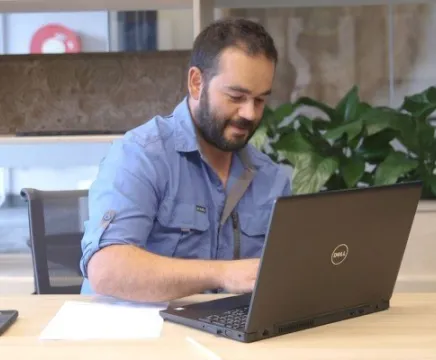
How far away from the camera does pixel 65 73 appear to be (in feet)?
9.07

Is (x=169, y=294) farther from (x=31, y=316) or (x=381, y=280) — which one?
(x=381, y=280)

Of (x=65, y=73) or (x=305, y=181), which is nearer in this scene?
(x=305, y=181)

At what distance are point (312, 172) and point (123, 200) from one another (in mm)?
1078

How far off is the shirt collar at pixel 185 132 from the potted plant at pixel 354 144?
797 millimetres

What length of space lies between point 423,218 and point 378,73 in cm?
81

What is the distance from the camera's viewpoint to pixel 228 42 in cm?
170

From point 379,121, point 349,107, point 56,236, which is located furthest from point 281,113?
point 56,236

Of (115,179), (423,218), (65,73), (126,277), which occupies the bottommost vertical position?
(423,218)

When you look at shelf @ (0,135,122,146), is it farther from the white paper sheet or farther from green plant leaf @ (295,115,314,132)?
the white paper sheet

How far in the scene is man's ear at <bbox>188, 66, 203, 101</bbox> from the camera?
Answer: 1.76 meters

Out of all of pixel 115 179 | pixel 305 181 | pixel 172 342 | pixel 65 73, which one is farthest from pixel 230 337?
pixel 65 73

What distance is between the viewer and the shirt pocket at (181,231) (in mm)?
1705

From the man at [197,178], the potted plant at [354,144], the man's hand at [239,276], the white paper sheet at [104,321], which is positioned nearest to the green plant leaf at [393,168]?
the potted plant at [354,144]

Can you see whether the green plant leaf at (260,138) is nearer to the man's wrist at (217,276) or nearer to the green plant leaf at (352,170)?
the green plant leaf at (352,170)
